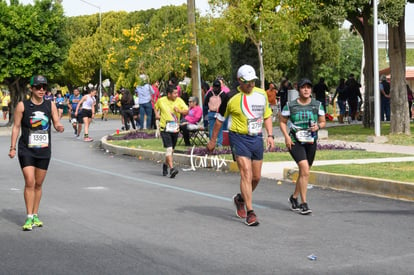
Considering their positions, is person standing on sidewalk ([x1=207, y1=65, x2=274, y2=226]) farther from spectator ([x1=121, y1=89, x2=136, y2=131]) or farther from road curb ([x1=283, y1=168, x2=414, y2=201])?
spectator ([x1=121, y1=89, x2=136, y2=131])

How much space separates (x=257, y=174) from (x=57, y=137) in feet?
71.9

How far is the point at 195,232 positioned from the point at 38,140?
2150 millimetres

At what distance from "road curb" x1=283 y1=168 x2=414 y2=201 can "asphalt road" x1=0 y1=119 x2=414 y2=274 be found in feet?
0.96

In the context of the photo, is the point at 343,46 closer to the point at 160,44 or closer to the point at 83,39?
the point at 83,39

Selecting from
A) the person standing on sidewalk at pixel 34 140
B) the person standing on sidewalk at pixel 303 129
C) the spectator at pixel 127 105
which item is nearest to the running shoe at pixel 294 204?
the person standing on sidewalk at pixel 303 129

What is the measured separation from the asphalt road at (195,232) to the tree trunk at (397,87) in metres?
10.7

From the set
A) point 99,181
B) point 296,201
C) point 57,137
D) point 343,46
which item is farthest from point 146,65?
point 343,46

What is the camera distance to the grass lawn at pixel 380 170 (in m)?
13.3

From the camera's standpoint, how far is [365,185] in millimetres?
12961

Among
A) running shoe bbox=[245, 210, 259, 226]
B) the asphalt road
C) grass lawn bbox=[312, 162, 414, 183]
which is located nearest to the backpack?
grass lawn bbox=[312, 162, 414, 183]

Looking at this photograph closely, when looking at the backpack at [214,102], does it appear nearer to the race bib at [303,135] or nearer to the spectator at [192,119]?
the spectator at [192,119]

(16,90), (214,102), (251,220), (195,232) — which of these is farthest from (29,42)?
(195,232)

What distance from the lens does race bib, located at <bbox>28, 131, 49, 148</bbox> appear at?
9695 millimetres

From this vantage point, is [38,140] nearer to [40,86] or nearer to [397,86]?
[40,86]
